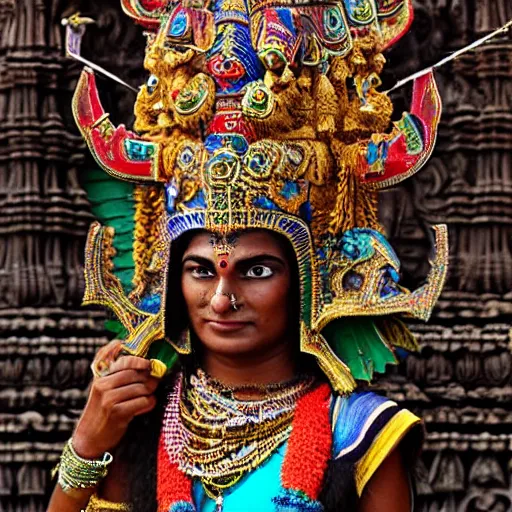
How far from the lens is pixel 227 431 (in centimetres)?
451

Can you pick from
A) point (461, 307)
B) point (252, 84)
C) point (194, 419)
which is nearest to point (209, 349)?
point (194, 419)

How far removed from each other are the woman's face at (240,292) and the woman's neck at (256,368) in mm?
60

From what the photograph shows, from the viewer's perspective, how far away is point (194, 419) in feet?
15.0

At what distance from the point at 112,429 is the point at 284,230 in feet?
2.52

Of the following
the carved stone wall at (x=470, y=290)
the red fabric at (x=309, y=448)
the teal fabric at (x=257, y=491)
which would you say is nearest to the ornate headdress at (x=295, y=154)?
the red fabric at (x=309, y=448)

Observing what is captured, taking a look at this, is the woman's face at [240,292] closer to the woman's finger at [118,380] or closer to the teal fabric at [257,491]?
the woman's finger at [118,380]

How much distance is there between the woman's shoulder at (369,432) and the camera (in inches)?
173

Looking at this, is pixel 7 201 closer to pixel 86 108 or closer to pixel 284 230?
pixel 86 108

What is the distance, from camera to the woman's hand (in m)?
4.55

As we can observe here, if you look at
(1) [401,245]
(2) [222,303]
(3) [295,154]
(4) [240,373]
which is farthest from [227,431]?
(1) [401,245]

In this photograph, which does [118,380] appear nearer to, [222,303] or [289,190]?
[222,303]

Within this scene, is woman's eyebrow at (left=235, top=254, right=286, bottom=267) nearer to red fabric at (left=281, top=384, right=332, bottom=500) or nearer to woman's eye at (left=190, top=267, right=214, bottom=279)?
woman's eye at (left=190, top=267, right=214, bottom=279)

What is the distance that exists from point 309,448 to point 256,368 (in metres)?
0.30

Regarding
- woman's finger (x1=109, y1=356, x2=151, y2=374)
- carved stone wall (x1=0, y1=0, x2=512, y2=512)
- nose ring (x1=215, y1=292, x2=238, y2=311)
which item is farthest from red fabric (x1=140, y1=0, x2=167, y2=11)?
woman's finger (x1=109, y1=356, x2=151, y2=374)
